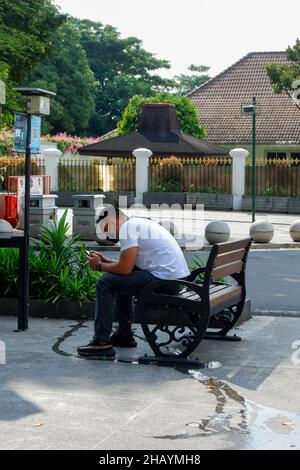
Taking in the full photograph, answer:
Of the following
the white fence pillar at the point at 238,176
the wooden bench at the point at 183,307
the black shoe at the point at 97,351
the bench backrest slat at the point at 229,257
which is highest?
the white fence pillar at the point at 238,176

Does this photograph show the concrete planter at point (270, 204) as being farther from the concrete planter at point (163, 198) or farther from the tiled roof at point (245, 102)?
the tiled roof at point (245, 102)

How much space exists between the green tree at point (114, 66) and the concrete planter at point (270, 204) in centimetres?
4376

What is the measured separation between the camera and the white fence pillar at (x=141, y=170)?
37188mm

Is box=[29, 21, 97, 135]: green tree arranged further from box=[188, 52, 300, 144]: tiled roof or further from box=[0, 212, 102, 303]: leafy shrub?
box=[0, 212, 102, 303]: leafy shrub

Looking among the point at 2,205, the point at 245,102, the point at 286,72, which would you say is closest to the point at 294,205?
the point at 286,72

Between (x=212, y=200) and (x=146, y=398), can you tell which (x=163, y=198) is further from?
(x=146, y=398)

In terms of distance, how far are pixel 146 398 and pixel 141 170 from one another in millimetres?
30587

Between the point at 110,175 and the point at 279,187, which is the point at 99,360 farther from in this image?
the point at 110,175

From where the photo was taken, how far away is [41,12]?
3578cm

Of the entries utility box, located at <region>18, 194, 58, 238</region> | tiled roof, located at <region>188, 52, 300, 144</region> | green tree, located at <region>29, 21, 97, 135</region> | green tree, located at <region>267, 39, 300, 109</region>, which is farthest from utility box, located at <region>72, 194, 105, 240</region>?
green tree, located at <region>29, 21, 97, 135</region>

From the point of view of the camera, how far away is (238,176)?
116 feet

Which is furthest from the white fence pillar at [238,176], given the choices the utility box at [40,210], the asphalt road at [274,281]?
the asphalt road at [274,281]

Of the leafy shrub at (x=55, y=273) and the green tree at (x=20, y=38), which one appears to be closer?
the leafy shrub at (x=55, y=273)

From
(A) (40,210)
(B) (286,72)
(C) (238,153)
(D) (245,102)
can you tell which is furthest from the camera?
(D) (245,102)
